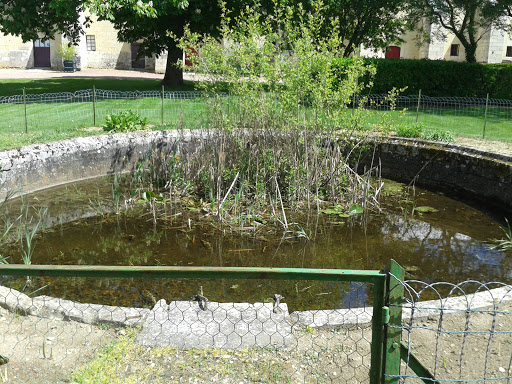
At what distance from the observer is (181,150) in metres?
8.81

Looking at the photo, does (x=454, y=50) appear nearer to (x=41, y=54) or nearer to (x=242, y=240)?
(x=41, y=54)

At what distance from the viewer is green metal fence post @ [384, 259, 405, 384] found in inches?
109

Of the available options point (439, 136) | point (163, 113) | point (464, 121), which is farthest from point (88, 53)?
point (439, 136)

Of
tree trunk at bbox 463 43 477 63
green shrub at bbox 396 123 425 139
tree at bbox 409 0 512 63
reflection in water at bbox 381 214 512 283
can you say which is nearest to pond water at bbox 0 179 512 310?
reflection in water at bbox 381 214 512 283

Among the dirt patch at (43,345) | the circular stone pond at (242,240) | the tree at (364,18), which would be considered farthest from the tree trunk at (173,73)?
the dirt patch at (43,345)

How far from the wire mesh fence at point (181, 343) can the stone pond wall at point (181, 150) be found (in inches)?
171

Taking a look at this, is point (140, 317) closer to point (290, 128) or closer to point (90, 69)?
point (290, 128)

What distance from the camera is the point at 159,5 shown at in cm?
1477

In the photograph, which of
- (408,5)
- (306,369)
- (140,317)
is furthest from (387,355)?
(408,5)

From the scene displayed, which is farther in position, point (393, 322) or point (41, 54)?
point (41, 54)

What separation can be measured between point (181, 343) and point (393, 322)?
169 cm

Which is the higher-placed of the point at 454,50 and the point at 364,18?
the point at 364,18

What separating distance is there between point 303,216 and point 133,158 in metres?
3.68

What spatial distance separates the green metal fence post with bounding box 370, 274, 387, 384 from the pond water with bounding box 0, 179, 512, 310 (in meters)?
2.30
